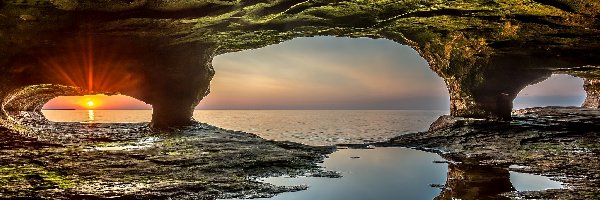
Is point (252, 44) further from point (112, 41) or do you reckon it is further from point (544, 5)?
point (544, 5)

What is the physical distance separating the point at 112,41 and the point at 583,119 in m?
26.1

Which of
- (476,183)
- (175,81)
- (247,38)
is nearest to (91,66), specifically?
(175,81)

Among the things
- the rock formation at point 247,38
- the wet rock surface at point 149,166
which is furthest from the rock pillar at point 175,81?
the wet rock surface at point 149,166

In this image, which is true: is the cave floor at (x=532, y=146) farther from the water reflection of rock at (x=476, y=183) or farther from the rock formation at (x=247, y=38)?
the rock formation at (x=247, y=38)

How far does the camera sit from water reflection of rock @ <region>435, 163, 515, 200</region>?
9.27 m

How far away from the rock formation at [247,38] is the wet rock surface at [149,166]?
4512 mm

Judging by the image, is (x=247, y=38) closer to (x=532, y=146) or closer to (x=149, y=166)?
(x=149, y=166)

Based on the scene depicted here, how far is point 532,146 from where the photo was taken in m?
18.0

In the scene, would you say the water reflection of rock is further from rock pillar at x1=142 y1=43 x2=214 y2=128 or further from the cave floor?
rock pillar at x1=142 y1=43 x2=214 y2=128

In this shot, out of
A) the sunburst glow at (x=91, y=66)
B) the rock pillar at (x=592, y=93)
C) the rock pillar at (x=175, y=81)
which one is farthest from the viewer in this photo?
the rock pillar at (x=592, y=93)

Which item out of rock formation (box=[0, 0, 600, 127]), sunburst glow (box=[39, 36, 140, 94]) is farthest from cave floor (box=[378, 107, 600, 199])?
sunburst glow (box=[39, 36, 140, 94])

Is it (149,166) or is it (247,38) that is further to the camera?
(247,38)

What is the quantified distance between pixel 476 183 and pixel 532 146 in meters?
9.15

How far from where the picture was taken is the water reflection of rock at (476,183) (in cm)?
927
